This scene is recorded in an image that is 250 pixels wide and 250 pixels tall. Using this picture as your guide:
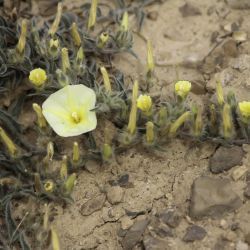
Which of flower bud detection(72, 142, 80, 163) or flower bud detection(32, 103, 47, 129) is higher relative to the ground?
flower bud detection(32, 103, 47, 129)

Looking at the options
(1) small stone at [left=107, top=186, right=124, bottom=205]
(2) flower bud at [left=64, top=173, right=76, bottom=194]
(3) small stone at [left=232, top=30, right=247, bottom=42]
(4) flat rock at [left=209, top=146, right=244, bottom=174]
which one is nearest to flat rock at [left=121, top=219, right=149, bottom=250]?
(1) small stone at [left=107, top=186, right=124, bottom=205]

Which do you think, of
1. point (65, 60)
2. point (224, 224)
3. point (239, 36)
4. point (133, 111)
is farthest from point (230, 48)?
point (224, 224)

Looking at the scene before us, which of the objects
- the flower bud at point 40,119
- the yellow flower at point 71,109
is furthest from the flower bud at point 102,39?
the flower bud at point 40,119

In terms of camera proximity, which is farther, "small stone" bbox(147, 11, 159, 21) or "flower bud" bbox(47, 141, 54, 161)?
"small stone" bbox(147, 11, 159, 21)

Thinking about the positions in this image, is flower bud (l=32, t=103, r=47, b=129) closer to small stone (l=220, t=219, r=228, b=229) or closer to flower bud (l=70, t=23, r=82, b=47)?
flower bud (l=70, t=23, r=82, b=47)

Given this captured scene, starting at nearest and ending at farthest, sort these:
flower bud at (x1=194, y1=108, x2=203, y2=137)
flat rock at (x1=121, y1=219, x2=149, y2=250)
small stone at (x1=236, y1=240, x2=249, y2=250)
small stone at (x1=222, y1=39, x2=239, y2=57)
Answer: small stone at (x1=236, y1=240, x2=249, y2=250), flat rock at (x1=121, y1=219, x2=149, y2=250), flower bud at (x1=194, y1=108, x2=203, y2=137), small stone at (x1=222, y1=39, x2=239, y2=57)

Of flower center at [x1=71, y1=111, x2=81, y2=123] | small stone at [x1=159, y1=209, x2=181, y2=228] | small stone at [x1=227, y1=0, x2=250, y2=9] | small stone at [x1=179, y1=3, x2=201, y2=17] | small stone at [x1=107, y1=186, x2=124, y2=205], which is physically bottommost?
small stone at [x1=107, y1=186, x2=124, y2=205]

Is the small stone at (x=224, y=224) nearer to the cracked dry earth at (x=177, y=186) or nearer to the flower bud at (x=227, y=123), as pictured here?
the cracked dry earth at (x=177, y=186)

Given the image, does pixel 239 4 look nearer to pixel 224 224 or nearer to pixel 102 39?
pixel 102 39
